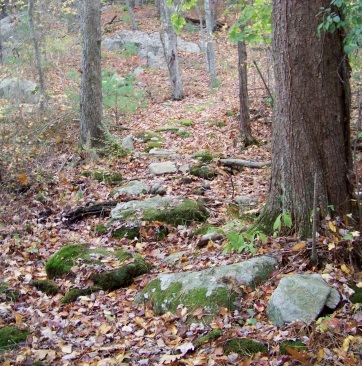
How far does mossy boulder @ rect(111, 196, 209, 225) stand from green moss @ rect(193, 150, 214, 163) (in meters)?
2.26

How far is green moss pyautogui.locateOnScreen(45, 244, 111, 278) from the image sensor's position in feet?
17.9

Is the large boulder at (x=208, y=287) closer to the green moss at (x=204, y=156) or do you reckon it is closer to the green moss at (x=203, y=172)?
the green moss at (x=203, y=172)

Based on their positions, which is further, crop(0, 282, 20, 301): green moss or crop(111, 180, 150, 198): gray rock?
crop(111, 180, 150, 198): gray rock

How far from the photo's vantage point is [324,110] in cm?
439

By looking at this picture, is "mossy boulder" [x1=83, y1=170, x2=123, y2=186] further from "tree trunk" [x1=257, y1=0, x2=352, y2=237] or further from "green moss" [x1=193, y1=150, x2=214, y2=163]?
"tree trunk" [x1=257, y1=0, x2=352, y2=237]

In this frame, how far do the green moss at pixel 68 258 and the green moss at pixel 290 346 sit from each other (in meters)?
2.85

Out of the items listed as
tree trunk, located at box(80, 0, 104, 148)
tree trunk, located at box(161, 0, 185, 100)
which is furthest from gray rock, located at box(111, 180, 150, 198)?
tree trunk, located at box(161, 0, 185, 100)

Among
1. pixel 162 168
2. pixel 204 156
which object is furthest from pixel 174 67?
pixel 162 168

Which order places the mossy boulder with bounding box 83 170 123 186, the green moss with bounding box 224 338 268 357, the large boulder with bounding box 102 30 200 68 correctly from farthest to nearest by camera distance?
1. the large boulder with bounding box 102 30 200 68
2. the mossy boulder with bounding box 83 170 123 186
3. the green moss with bounding box 224 338 268 357

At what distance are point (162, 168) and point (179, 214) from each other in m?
2.48

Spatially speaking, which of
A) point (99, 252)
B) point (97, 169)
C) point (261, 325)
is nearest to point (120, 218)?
point (99, 252)

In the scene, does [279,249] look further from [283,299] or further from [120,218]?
[120,218]

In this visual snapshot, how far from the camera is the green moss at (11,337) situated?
3.85 m

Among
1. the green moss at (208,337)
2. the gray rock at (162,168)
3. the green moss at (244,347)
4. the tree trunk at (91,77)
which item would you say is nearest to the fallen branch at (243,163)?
the gray rock at (162,168)
